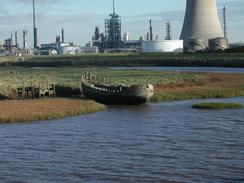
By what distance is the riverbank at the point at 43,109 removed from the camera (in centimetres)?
3062

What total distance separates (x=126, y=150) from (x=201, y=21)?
104101 millimetres

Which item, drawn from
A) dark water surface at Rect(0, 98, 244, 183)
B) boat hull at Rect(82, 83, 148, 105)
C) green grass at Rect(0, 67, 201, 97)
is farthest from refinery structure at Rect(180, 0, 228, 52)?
dark water surface at Rect(0, 98, 244, 183)

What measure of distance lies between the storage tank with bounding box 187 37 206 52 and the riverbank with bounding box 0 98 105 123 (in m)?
105

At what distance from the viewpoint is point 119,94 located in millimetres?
40469

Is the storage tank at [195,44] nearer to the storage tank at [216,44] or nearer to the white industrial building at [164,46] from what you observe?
the storage tank at [216,44]

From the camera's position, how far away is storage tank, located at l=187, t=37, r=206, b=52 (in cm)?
14241

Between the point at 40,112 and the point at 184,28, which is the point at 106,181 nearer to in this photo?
the point at 40,112

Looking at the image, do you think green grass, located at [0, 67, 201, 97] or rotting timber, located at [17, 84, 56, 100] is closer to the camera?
rotting timber, located at [17, 84, 56, 100]

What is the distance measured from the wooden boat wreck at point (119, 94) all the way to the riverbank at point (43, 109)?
1.79m

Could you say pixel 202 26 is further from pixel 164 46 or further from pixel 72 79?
pixel 72 79

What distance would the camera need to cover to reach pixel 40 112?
105ft

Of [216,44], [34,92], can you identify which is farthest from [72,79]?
[216,44]

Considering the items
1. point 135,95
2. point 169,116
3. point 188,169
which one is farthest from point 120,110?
point 188,169

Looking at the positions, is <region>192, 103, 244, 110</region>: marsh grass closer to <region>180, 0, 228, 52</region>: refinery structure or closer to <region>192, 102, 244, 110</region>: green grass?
<region>192, 102, 244, 110</region>: green grass
